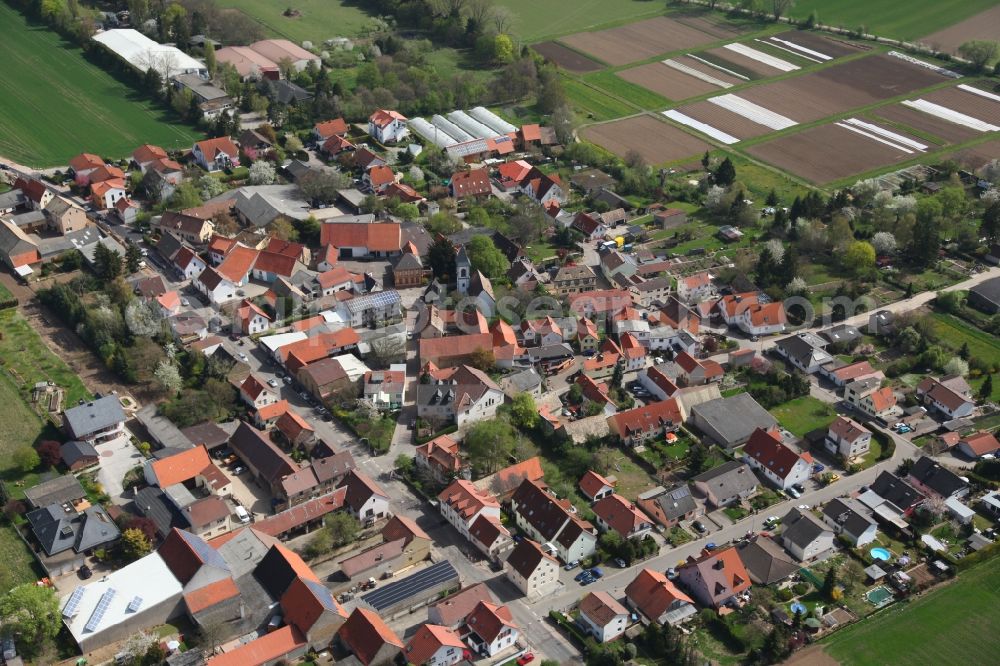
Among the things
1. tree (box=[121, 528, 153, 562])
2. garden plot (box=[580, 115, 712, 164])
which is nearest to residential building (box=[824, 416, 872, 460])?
tree (box=[121, 528, 153, 562])

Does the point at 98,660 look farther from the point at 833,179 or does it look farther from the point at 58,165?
the point at 833,179

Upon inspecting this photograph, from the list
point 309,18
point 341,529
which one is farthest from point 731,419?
point 309,18

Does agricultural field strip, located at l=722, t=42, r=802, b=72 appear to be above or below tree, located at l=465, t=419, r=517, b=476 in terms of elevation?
above

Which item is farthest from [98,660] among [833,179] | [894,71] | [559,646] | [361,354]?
[894,71]

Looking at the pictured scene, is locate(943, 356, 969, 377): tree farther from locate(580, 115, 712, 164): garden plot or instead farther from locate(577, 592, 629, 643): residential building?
locate(580, 115, 712, 164): garden plot

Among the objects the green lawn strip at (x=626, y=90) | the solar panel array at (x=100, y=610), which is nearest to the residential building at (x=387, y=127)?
the green lawn strip at (x=626, y=90)

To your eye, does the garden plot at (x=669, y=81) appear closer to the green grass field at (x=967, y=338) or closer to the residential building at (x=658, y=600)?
the green grass field at (x=967, y=338)
